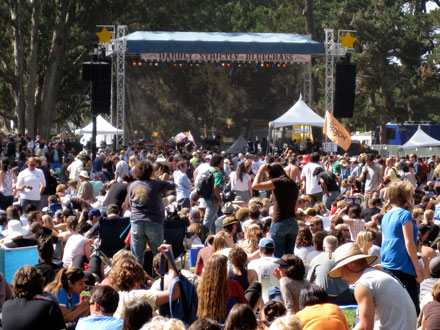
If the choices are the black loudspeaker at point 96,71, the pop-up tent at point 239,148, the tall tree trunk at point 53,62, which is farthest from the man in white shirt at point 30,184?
the pop-up tent at point 239,148

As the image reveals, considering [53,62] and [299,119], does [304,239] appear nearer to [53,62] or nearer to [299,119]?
[299,119]

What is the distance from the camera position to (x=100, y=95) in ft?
85.3

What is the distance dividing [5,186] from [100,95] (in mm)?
12272

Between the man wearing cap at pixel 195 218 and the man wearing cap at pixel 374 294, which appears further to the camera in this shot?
the man wearing cap at pixel 195 218

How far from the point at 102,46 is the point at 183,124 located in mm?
22029

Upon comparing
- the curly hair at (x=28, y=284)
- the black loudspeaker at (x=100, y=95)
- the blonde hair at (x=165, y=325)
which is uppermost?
the black loudspeaker at (x=100, y=95)

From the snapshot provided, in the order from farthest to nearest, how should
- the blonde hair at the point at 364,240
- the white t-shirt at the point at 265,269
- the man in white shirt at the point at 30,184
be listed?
1. the man in white shirt at the point at 30,184
2. the blonde hair at the point at 364,240
3. the white t-shirt at the point at 265,269

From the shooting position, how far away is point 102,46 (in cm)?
2834

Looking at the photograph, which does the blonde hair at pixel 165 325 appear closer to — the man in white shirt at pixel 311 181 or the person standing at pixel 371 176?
the man in white shirt at pixel 311 181

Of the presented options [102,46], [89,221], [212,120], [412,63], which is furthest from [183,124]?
[89,221]

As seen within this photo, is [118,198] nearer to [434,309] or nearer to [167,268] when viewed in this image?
[167,268]

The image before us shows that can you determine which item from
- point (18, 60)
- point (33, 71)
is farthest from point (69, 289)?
point (18, 60)

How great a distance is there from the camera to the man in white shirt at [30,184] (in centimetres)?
1323

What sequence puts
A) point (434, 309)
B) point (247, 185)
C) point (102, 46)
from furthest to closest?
point (102, 46) < point (247, 185) < point (434, 309)
